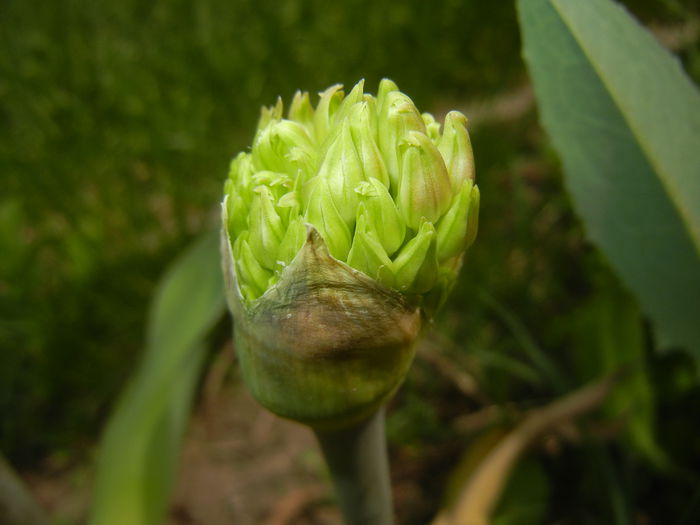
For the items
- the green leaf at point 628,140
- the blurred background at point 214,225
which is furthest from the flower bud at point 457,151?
the blurred background at point 214,225

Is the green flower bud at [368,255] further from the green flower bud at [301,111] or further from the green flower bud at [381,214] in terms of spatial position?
the green flower bud at [301,111]

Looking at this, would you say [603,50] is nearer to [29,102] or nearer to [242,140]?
[242,140]

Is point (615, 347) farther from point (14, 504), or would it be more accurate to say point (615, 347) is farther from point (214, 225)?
point (14, 504)

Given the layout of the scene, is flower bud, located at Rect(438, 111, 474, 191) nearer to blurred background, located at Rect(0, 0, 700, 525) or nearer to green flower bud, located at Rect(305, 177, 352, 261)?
green flower bud, located at Rect(305, 177, 352, 261)

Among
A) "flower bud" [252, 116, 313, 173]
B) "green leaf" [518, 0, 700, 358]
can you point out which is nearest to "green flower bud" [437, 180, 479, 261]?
"flower bud" [252, 116, 313, 173]

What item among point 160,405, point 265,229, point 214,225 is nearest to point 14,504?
point 160,405

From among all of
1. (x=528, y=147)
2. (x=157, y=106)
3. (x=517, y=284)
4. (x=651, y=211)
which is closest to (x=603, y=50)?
(x=651, y=211)
